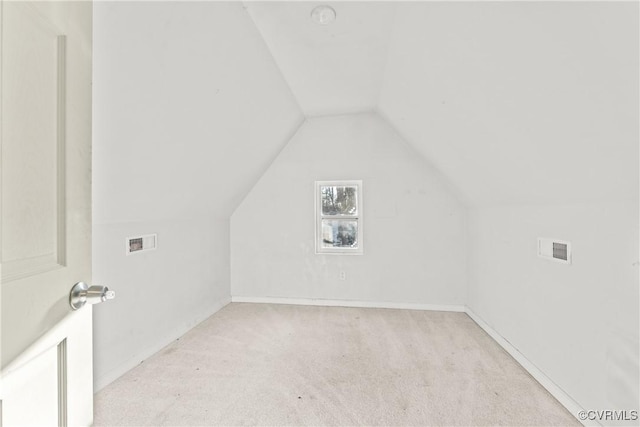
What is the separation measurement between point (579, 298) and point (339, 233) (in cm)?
241

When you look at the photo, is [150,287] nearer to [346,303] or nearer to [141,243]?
[141,243]

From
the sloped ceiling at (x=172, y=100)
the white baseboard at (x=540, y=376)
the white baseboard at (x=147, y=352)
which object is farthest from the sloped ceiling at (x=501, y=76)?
the white baseboard at (x=147, y=352)

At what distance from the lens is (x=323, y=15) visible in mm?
1659

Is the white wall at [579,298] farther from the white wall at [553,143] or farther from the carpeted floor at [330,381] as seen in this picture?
the carpeted floor at [330,381]

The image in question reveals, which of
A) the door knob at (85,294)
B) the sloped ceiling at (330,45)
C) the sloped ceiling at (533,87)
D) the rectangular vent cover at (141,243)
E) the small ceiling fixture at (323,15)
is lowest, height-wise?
the rectangular vent cover at (141,243)

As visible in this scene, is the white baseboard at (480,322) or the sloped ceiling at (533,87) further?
the white baseboard at (480,322)

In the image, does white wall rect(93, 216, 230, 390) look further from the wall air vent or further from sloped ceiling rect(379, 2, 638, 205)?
the wall air vent

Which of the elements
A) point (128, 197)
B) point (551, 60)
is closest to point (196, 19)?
point (128, 197)

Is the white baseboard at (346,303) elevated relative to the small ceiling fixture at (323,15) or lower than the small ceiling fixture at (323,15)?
lower

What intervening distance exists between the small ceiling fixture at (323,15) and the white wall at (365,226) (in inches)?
73.2

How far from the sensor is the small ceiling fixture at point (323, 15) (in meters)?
1.61

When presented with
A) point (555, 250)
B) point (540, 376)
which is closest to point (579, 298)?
point (555, 250)

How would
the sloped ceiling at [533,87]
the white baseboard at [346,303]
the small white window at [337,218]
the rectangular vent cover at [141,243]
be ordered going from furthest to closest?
the small white window at [337,218], the white baseboard at [346,303], the rectangular vent cover at [141,243], the sloped ceiling at [533,87]

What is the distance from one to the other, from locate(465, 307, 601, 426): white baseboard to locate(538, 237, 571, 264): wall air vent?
785mm
